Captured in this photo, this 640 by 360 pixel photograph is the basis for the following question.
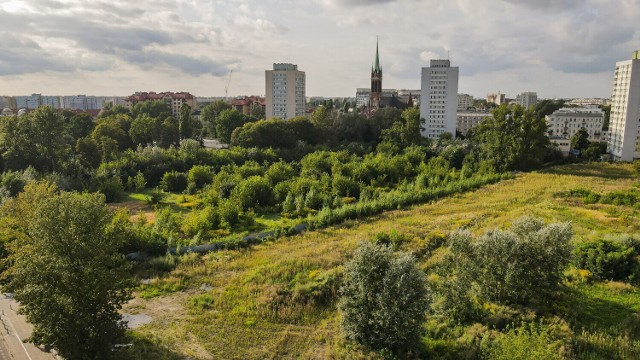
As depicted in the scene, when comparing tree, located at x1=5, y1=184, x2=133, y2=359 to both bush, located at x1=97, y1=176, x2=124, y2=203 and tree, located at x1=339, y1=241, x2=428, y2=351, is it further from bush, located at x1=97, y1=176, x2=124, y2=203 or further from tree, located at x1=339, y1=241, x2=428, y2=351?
bush, located at x1=97, y1=176, x2=124, y2=203

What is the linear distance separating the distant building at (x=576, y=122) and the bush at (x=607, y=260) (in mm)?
81231

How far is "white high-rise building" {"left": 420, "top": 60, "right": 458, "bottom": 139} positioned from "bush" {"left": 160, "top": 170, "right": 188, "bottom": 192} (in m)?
53.3

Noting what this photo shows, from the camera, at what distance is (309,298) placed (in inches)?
830

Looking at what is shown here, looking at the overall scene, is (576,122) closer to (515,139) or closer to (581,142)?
(581,142)

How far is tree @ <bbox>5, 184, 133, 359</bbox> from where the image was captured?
1591 cm

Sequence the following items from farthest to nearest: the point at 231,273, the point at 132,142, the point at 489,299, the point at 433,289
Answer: the point at 132,142 → the point at 231,273 → the point at 433,289 → the point at 489,299

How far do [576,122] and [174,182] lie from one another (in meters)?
85.5

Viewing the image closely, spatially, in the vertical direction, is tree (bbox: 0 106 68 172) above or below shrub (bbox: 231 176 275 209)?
above

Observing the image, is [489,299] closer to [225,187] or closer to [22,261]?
[22,261]

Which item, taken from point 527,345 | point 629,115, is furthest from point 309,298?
point 629,115

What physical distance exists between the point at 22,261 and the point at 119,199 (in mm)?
30747

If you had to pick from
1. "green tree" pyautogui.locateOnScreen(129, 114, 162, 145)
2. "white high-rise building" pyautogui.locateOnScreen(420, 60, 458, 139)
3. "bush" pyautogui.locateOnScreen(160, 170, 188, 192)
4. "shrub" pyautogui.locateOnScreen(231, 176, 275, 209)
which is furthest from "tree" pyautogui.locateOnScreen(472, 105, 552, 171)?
"green tree" pyautogui.locateOnScreen(129, 114, 162, 145)

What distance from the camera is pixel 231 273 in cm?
2516

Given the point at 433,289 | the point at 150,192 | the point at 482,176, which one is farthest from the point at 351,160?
the point at 433,289
